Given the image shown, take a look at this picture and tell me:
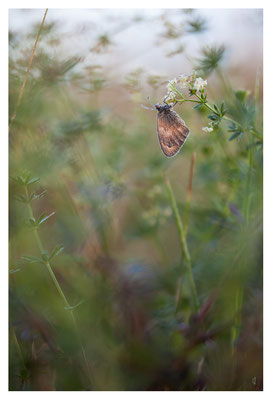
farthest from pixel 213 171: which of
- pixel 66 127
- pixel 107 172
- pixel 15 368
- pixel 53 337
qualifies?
pixel 15 368

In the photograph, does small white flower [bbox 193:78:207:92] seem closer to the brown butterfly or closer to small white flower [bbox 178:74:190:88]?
small white flower [bbox 178:74:190:88]

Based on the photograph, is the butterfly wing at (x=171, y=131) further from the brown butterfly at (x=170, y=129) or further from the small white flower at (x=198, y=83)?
the small white flower at (x=198, y=83)

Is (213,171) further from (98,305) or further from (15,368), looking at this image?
(15,368)

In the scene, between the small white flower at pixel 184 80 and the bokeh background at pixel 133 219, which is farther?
the bokeh background at pixel 133 219

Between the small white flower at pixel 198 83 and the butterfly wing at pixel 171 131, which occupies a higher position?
the small white flower at pixel 198 83

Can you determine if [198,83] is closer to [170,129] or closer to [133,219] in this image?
[170,129]

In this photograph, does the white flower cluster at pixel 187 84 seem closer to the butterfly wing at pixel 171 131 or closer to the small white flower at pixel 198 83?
the small white flower at pixel 198 83

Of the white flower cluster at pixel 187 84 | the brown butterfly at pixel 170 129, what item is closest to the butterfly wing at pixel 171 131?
the brown butterfly at pixel 170 129

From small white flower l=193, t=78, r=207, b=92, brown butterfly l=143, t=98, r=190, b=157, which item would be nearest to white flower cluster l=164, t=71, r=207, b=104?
small white flower l=193, t=78, r=207, b=92

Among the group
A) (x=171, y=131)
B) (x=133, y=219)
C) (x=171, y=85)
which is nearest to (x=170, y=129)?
(x=171, y=131)

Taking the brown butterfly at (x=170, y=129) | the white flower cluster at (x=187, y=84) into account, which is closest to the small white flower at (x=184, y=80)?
the white flower cluster at (x=187, y=84)
